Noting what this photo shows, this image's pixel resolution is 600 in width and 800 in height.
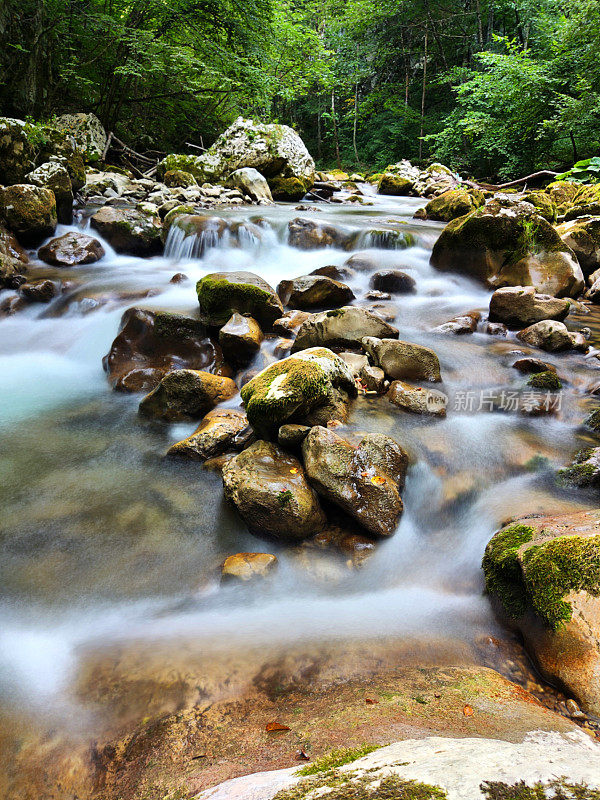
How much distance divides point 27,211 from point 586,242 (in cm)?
1023

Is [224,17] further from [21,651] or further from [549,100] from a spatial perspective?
[21,651]

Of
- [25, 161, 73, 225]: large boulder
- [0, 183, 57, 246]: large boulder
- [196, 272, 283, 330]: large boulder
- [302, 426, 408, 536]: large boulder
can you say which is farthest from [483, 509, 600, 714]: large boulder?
[25, 161, 73, 225]: large boulder

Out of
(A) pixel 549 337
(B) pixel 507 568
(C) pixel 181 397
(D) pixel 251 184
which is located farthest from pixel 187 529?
(D) pixel 251 184

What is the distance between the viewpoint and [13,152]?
8398 mm

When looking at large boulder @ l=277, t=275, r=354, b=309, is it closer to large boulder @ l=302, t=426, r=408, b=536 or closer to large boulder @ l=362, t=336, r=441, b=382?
large boulder @ l=362, t=336, r=441, b=382

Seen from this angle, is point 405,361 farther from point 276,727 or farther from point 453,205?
point 453,205

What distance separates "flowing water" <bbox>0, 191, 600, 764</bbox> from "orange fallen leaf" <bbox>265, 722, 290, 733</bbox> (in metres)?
0.55

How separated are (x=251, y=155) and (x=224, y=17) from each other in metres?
3.91

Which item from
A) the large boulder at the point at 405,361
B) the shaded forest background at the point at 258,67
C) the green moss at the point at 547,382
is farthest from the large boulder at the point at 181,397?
the shaded forest background at the point at 258,67

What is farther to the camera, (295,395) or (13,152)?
(13,152)

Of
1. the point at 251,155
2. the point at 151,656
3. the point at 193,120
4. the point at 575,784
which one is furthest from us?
the point at 193,120

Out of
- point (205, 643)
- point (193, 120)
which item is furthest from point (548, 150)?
point (205, 643)

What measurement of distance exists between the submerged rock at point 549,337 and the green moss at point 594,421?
61.8 inches

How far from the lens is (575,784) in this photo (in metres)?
0.80
